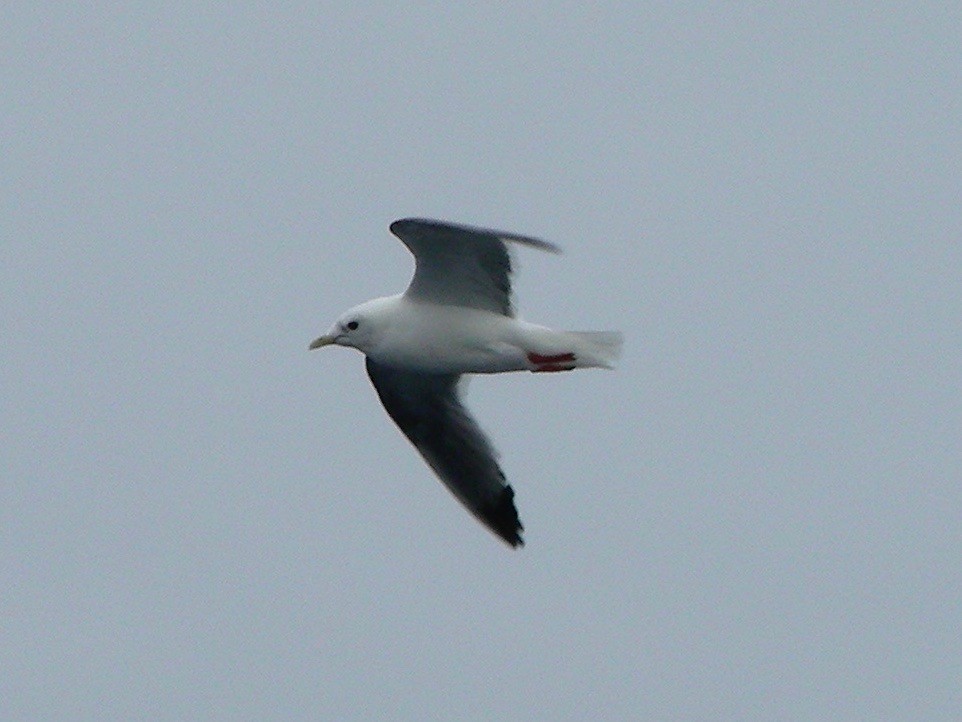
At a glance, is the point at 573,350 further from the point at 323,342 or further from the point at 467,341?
the point at 323,342

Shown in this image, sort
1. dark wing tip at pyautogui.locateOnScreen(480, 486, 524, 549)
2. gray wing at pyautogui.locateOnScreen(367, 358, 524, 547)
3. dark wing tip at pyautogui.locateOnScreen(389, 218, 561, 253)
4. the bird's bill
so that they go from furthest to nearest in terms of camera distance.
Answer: dark wing tip at pyautogui.locateOnScreen(480, 486, 524, 549)
gray wing at pyautogui.locateOnScreen(367, 358, 524, 547)
the bird's bill
dark wing tip at pyautogui.locateOnScreen(389, 218, 561, 253)

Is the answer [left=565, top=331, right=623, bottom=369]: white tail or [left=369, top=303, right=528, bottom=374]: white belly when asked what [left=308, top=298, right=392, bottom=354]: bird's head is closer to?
[left=369, top=303, right=528, bottom=374]: white belly

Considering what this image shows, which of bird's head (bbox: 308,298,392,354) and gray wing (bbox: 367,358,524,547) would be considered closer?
bird's head (bbox: 308,298,392,354)

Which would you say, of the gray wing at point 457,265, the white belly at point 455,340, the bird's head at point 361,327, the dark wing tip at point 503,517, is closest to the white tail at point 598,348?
the white belly at point 455,340

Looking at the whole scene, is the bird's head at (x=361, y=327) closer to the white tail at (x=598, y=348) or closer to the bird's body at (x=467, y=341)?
the bird's body at (x=467, y=341)

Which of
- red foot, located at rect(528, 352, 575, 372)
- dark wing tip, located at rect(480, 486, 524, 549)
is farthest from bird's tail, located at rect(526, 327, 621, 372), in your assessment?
dark wing tip, located at rect(480, 486, 524, 549)

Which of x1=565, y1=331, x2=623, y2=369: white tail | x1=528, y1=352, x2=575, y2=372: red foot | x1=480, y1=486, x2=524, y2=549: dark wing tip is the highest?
x1=565, y1=331, x2=623, y2=369: white tail

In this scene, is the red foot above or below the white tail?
below
